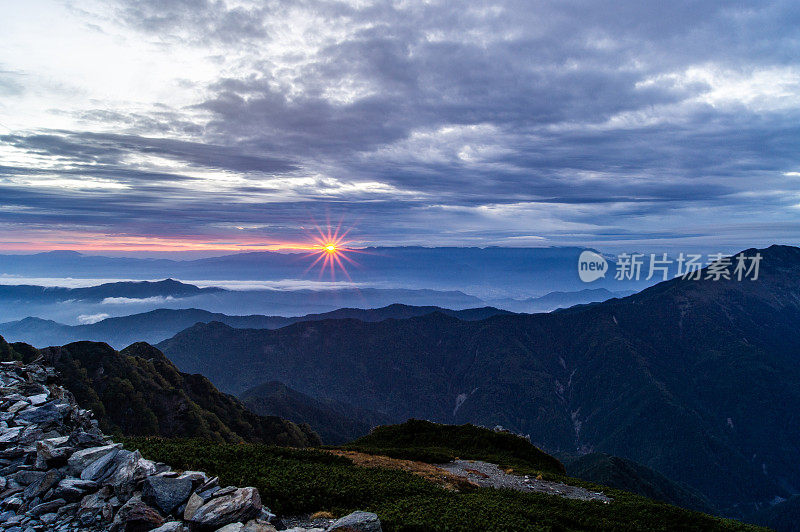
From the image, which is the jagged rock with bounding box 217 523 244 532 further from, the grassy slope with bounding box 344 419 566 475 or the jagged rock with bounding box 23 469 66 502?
the grassy slope with bounding box 344 419 566 475

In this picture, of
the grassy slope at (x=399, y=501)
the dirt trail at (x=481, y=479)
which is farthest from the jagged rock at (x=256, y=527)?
the dirt trail at (x=481, y=479)

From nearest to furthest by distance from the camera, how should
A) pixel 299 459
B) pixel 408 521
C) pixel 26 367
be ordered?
1. pixel 408 521
2. pixel 299 459
3. pixel 26 367

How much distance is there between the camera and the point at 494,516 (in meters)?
25.1

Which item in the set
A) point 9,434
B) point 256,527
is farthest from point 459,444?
point 256,527

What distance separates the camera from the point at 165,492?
18594 mm

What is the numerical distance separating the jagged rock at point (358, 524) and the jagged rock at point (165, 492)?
6772 millimetres

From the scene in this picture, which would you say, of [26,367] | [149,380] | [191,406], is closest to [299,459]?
[26,367]

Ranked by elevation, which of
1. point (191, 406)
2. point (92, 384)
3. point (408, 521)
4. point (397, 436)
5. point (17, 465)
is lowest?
point (191, 406)

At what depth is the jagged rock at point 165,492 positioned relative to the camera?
720 inches

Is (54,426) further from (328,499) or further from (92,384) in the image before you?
(92,384)

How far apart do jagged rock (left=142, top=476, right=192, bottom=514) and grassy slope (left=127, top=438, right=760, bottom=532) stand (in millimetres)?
5437

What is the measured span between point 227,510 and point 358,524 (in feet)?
18.5

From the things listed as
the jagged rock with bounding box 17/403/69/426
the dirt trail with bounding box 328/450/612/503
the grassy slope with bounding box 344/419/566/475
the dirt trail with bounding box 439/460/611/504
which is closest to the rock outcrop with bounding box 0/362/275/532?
the jagged rock with bounding box 17/403/69/426

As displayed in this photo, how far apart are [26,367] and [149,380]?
167708 mm
